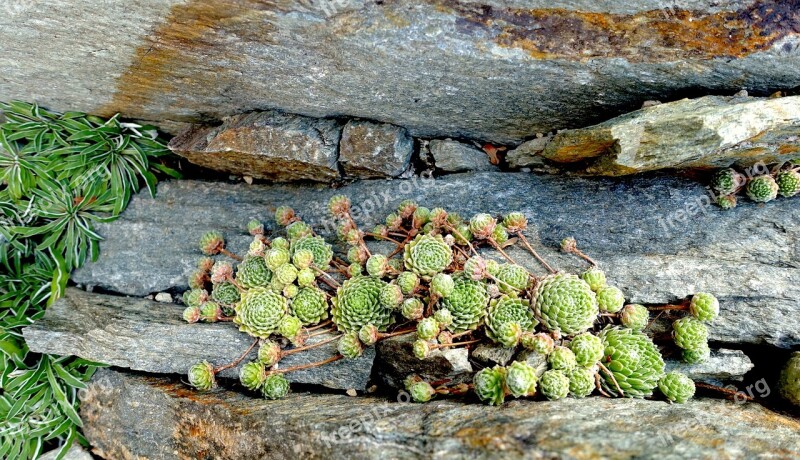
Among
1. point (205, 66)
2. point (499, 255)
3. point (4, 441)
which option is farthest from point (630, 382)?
point (4, 441)

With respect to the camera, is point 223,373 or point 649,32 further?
point 223,373

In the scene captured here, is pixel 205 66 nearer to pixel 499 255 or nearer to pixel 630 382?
pixel 499 255

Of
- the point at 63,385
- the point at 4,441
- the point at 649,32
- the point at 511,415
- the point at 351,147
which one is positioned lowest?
the point at 4,441

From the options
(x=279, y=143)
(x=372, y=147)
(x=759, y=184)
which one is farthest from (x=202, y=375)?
(x=759, y=184)

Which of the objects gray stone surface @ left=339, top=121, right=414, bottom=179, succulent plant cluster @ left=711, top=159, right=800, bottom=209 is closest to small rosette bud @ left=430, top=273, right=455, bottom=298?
gray stone surface @ left=339, top=121, right=414, bottom=179

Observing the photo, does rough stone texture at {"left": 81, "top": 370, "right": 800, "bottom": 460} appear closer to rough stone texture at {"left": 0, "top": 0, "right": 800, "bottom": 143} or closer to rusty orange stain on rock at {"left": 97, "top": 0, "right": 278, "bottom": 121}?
rough stone texture at {"left": 0, "top": 0, "right": 800, "bottom": 143}

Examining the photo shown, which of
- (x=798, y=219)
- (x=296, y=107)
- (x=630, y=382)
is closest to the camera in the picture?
(x=630, y=382)
